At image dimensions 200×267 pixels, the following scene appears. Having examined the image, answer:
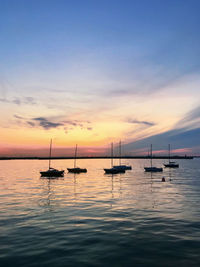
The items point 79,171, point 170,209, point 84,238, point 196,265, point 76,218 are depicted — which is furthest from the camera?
point 79,171

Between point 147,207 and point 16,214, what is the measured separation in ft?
52.6

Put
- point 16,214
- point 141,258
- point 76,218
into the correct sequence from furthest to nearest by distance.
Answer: point 16,214 < point 76,218 < point 141,258

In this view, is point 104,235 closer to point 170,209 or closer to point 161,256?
point 161,256

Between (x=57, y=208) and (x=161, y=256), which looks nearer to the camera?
(x=161, y=256)

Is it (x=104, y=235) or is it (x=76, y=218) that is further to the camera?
A: (x=76, y=218)

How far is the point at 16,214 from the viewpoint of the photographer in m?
26.0

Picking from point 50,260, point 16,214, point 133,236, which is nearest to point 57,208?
point 16,214

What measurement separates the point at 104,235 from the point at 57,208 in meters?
12.4

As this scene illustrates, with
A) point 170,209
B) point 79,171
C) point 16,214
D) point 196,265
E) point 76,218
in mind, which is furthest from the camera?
point 79,171

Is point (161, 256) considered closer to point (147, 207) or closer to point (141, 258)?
point (141, 258)

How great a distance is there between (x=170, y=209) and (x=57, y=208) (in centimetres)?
1420

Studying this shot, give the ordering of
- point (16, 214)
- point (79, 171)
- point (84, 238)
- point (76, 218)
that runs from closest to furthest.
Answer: point (84, 238), point (76, 218), point (16, 214), point (79, 171)

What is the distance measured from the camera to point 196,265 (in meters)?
13.3

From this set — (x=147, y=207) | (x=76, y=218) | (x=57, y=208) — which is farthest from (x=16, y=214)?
(x=147, y=207)
